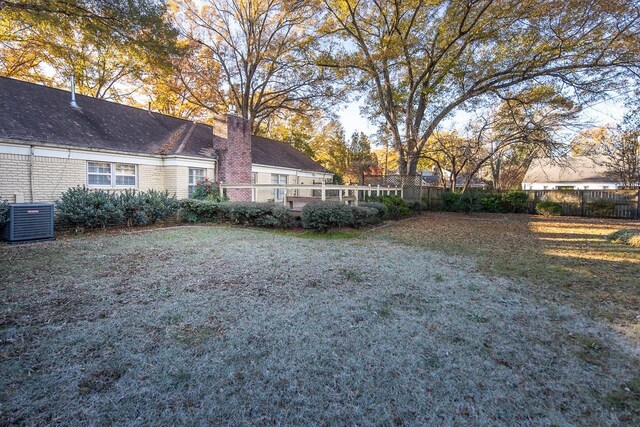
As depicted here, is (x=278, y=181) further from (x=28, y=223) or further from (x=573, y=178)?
(x=573, y=178)

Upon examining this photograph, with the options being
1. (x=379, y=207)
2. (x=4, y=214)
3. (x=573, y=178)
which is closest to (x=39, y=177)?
(x=4, y=214)

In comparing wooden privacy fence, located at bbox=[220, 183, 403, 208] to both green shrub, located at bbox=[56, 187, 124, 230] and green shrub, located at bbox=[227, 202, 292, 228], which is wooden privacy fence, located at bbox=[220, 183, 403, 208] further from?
green shrub, located at bbox=[56, 187, 124, 230]

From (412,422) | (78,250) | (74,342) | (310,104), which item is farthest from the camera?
(310,104)

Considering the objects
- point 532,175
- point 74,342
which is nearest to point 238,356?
point 74,342

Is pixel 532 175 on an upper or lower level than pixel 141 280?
upper

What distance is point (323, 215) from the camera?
9.38 metres

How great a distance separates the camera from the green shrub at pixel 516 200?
749 inches

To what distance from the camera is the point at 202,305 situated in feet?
12.5

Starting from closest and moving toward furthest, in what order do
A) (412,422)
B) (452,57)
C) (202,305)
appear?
(412,422) < (202,305) < (452,57)

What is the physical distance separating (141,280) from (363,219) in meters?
7.57

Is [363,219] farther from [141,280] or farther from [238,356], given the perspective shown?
[238,356]

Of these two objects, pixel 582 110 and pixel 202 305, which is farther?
pixel 582 110

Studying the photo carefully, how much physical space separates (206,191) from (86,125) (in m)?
5.18

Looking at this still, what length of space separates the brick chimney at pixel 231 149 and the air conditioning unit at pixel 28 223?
7.40 metres
